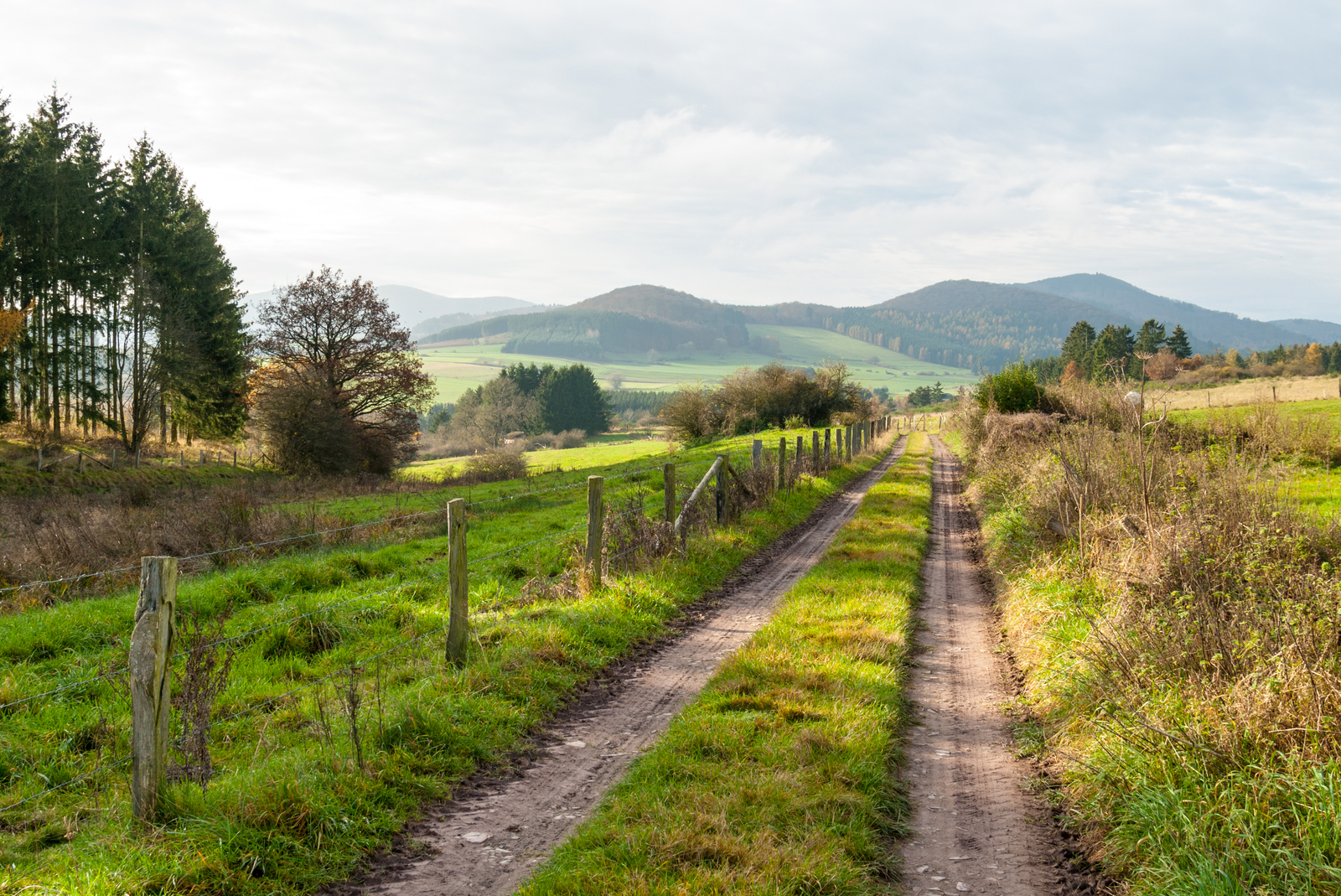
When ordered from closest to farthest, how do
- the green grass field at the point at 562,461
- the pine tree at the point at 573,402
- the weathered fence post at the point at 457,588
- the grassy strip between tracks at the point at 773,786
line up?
the grassy strip between tracks at the point at 773,786, the weathered fence post at the point at 457,588, the green grass field at the point at 562,461, the pine tree at the point at 573,402

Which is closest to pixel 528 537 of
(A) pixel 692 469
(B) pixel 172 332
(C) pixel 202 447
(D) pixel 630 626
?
(D) pixel 630 626

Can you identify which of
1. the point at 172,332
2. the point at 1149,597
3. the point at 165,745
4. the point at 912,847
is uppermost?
the point at 172,332

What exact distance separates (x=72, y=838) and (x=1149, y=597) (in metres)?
7.95

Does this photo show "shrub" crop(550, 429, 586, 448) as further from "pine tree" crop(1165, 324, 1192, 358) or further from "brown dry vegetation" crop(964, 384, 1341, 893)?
"brown dry vegetation" crop(964, 384, 1341, 893)

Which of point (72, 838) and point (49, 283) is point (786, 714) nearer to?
point (72, 838)

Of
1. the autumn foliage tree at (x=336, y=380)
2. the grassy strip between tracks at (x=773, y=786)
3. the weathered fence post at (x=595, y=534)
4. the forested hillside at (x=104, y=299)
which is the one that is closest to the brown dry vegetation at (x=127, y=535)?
the weathered fence post at (x=595, y=534)

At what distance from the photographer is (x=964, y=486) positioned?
2412 cm

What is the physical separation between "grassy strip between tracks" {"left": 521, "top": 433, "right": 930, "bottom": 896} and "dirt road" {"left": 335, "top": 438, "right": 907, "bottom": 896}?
0.72ft

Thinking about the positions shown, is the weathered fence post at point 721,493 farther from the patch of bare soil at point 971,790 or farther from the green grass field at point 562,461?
the green grass field at point 562,461

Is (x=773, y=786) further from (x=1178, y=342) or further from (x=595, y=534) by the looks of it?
(x=1178, y=342)

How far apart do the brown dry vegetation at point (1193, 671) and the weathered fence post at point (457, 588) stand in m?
5.11

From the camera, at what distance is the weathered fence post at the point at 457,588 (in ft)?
22.4

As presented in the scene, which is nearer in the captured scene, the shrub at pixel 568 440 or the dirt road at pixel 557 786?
the dirt road at pixel 557 786

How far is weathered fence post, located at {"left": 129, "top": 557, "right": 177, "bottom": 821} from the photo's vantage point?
4.04 metres
